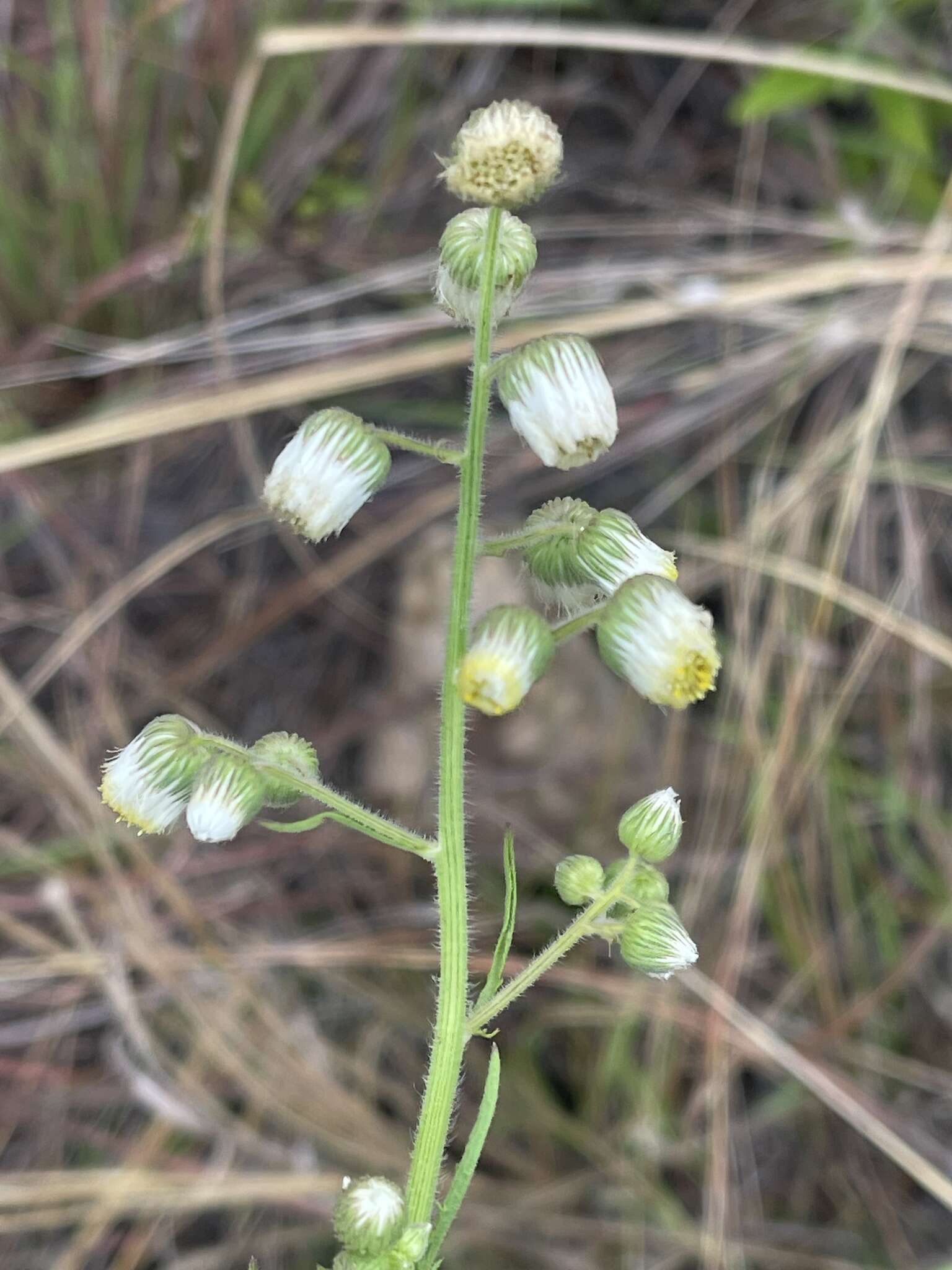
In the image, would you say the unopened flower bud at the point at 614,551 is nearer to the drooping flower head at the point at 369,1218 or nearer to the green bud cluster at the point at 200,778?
the green bud cluster at the point at 200,778

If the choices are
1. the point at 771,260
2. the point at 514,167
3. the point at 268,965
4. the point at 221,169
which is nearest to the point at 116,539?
the point at 221,169

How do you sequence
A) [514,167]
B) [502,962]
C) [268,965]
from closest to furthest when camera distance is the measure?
1. [514,167]
2. [502,962]
3. [268,965]

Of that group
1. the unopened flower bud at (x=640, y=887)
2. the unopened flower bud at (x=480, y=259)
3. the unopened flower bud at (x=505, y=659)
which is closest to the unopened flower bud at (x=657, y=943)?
the unopened flower bud at (x=640, y=887)

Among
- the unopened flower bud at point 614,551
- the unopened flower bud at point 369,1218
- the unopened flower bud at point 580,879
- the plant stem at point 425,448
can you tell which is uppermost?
the plant stem at point 425,448

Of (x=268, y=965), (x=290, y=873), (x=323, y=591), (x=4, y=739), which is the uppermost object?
(x=323, y=591)

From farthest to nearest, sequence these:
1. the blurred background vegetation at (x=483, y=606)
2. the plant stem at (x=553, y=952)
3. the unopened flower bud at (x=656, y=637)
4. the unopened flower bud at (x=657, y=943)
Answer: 1. the blurred background vegetation at (x=483, y=606)
2. the unopened flower bud at (x=657, y=943)
3. the plant stem at (x=553, y=952)
4. the unopened flower bud at (x=656, y=637)

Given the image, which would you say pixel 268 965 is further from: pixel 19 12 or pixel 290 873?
pixel 19 12

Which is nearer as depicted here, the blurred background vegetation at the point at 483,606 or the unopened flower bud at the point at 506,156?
the unopened flower bud at the point at 506,156
